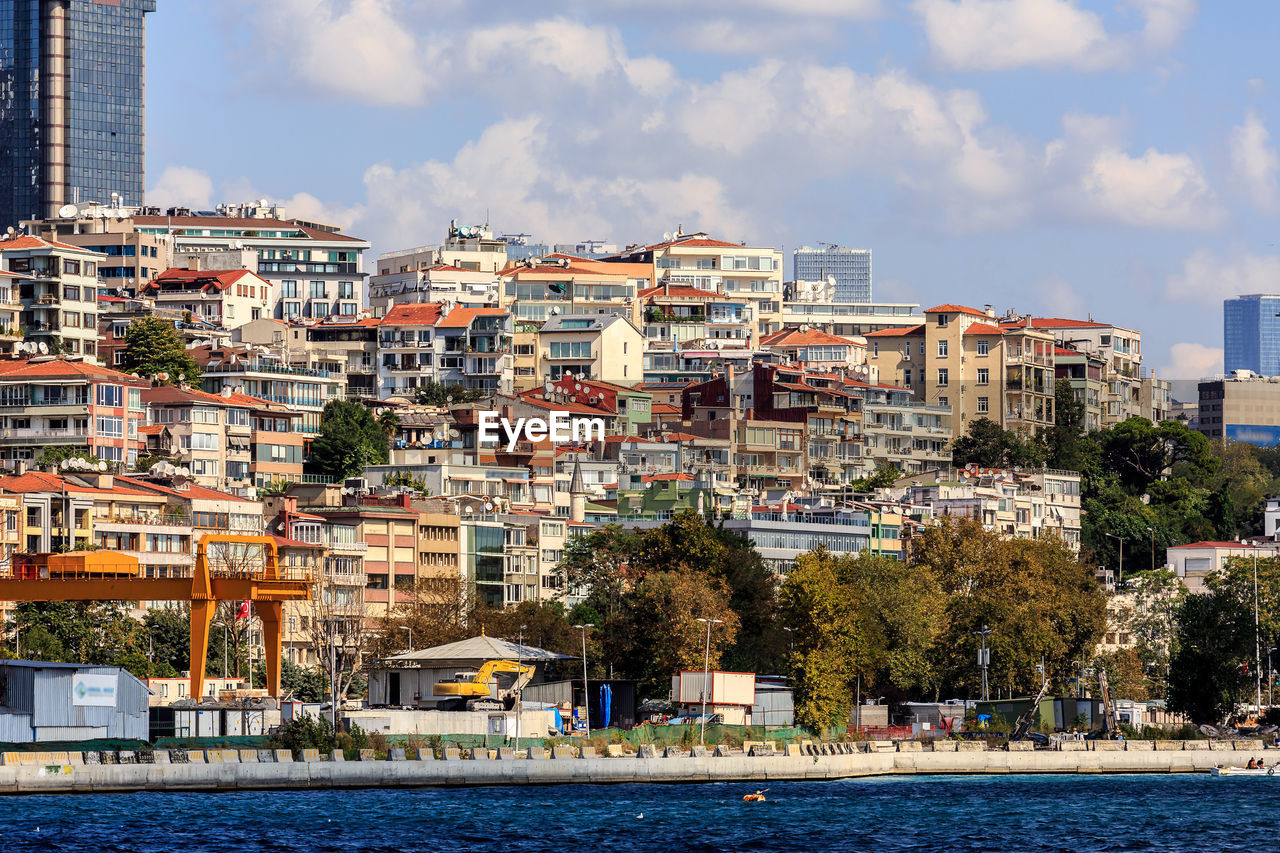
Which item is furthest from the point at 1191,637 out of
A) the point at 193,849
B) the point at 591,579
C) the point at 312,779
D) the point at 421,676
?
the point at 193,849

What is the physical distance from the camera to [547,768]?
97.3 meters

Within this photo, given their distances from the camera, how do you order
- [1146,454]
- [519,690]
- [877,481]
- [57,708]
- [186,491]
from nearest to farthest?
[57,708] → [519,690] → [186,491] → [877,481] → [1146,454]

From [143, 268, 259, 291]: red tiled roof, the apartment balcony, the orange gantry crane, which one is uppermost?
[143, 268, 259, 291]: red tiled roof

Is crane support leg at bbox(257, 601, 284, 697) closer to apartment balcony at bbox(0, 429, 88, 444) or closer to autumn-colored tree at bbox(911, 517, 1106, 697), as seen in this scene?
autumn-colored tree at bbox(911, 517, 1106, 697)

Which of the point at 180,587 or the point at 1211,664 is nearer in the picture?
the point at 180,587

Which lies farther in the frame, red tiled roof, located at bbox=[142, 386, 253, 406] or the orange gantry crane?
red tiled roof, located at bbox=[142, 386, 253, 406]

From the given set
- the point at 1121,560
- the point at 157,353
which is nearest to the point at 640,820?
the point at 157,353

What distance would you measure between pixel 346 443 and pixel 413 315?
3610 cm

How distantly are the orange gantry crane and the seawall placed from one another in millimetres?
5320

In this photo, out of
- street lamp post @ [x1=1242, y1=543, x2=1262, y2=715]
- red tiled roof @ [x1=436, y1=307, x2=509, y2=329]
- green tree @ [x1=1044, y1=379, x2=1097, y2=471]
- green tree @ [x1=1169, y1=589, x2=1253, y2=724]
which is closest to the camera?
green tree @ [x1=1169, y1=589, x2=1253, y2=724]

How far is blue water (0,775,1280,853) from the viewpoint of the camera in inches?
3103

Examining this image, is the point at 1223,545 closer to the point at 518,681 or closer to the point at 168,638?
the point at 518,681

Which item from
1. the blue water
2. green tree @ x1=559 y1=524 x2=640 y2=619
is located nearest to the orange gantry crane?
the blue water

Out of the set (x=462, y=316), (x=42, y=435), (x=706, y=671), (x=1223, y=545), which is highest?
(x=462, y=316)
